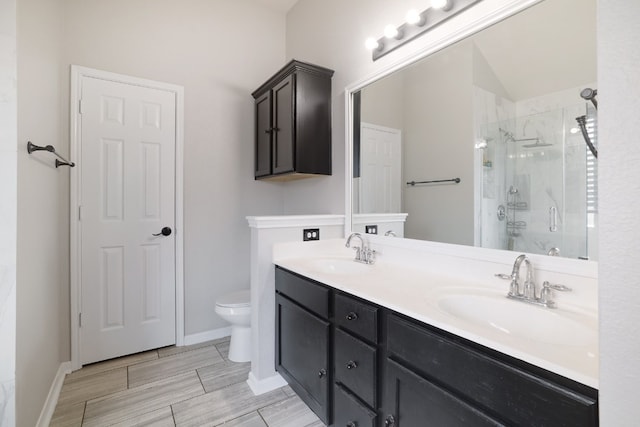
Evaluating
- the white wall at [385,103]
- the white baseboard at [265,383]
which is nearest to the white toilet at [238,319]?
the white baseboard at [265,383]

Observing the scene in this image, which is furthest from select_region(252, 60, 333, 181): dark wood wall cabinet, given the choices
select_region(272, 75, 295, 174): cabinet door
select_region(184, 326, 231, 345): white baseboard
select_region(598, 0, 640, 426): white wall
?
select_region(598, 0, 640, 426): white wall

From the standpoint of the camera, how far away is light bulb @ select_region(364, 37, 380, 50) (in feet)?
6.03

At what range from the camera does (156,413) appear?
5.59 feet

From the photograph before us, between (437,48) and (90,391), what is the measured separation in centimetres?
287

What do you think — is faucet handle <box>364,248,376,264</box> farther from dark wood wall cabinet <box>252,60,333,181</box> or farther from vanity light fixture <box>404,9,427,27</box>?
vanity light fixture <box>404,9,427,27</box>

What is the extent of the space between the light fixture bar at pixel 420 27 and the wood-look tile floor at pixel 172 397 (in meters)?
2.16

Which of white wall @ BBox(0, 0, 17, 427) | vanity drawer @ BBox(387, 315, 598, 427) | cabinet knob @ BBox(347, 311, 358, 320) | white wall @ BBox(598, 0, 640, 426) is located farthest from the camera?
cabinet knob @ BBox(347, 311, 358, 320)

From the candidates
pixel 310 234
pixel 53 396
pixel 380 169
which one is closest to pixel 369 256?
pixel 310 234

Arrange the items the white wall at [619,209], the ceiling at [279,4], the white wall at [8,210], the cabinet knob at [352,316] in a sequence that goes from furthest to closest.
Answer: the ceiling at [279,4] → the cabinet knob at [352,316] → the white wall at [8,210] → the white wall at [619,209]

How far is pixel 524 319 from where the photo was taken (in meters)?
1.07

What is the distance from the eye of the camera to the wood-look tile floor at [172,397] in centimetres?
165

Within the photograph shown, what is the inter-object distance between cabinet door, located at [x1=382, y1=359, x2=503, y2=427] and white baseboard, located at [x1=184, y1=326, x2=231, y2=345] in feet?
6.31

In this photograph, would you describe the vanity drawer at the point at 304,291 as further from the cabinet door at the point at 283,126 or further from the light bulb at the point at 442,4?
the light bulb at the point at 442,4

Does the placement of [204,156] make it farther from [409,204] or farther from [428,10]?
[428,10]
